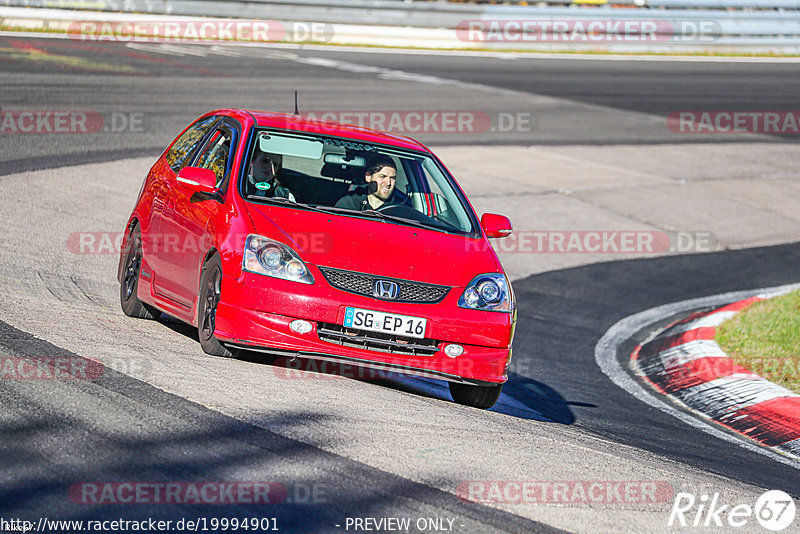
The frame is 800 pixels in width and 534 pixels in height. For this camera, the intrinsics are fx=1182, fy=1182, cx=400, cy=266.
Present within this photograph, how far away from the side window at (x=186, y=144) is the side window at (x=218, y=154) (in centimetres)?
20

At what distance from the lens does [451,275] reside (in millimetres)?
7066

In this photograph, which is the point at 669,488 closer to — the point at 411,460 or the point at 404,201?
the point at 411,460

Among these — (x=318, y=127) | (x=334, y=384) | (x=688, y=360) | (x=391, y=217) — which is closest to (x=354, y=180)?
(x=318, y=127)

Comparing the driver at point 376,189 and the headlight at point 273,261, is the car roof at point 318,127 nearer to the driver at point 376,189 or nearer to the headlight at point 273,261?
the driver at point 376,189

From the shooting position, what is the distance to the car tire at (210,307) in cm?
692

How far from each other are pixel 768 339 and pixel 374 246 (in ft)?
14.4

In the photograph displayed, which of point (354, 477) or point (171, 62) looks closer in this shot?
point (354, 477)

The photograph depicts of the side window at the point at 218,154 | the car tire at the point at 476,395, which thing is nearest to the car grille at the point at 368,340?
the car tire at the point at 476,395

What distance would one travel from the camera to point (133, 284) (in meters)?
8.21

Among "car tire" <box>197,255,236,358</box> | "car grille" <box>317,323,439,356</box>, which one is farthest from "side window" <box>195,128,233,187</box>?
"car grille" <box>317,323,439,356</box>

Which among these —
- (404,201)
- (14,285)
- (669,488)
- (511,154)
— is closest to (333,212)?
(404,201)

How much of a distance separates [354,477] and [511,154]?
554 inches

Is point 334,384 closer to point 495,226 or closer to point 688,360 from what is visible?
point 495,226

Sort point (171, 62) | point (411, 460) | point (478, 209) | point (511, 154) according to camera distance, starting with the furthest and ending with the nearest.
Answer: point (171, 62) → point (511, 154) → point (478, 209) → point (411, 460)
